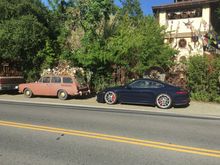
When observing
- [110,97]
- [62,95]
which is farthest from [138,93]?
[62,95]

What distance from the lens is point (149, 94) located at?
15438 mm

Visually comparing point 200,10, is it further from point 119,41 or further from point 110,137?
point 110,137

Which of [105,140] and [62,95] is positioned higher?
[62,95]

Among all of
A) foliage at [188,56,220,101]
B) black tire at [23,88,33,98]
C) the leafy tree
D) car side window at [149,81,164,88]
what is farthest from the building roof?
black tire at [23,88,33,98]

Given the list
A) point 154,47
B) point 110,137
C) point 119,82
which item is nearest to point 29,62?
point 119,82

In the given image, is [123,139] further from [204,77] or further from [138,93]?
[204,77]

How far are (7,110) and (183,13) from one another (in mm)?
20515

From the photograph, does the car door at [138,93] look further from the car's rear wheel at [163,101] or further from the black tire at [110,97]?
the black tire at [110,97]

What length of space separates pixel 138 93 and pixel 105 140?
7.98m

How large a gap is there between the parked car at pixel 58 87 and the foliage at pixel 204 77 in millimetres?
5700

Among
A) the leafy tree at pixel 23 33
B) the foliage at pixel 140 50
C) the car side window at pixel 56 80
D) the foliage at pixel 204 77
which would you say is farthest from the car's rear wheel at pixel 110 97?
the leafy tree at pixel 23 33

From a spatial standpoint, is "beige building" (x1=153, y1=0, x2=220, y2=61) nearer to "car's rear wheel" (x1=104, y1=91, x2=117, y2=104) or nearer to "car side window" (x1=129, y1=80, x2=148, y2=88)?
"car side window" (x1=129, y1=80, x2=148, y2=88)

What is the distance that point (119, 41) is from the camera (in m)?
20.2

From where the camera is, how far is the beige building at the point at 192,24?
91.9 ft
